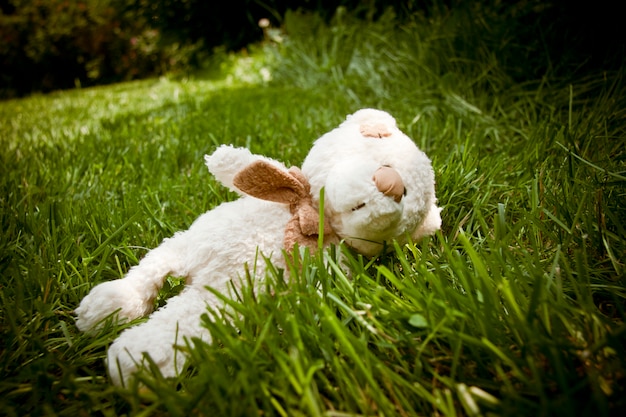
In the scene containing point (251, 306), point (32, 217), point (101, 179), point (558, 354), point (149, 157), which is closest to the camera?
point (558, 354)

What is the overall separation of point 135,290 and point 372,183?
53 centimetres

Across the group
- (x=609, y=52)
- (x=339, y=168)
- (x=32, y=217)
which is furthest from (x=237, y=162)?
(x=609, y=52)

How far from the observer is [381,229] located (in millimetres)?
773

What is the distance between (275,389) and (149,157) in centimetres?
149

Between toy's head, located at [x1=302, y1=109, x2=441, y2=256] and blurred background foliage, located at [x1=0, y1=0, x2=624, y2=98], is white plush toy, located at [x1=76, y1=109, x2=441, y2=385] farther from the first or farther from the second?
blurred background foliage, located at [x1=0, y1=0, x2=624, y2=98]

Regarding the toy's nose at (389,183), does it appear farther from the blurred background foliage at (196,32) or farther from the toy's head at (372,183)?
the blurred background foliage at (196,32)

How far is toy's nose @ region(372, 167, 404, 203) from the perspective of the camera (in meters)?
0.74

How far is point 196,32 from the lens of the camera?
4859 millimetres

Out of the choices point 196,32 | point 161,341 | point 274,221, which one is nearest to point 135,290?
point 161,341

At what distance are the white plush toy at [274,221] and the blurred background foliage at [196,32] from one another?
1.56 meters

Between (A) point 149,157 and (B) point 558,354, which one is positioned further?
(A) point 149,157

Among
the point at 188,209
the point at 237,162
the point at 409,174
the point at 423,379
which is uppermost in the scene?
the point at 237,162

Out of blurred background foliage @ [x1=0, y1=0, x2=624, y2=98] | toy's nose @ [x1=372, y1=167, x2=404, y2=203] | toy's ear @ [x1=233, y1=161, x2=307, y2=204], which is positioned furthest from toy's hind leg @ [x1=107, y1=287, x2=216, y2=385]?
blurred background foliage @ [x1=0, y1=0, x2=624, y2=98]

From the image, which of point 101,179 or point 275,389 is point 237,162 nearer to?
point 275,389
